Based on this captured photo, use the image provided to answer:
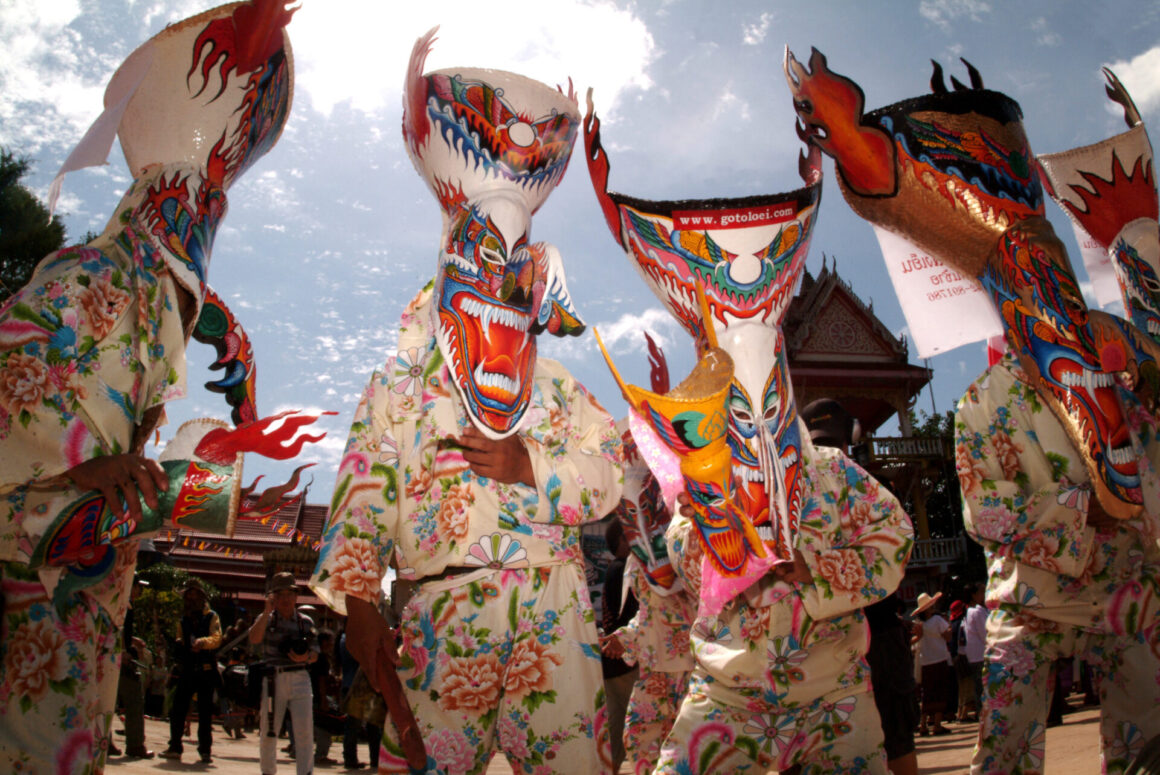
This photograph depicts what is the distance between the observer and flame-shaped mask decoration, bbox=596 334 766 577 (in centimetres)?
219

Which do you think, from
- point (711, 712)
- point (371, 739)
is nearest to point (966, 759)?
point (711, 712)

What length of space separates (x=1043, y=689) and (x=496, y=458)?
84.9 inches

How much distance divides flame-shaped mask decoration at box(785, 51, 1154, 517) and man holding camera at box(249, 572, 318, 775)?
15.4ft

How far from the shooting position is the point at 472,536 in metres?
2.25

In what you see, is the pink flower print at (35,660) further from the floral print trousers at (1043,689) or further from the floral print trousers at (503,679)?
the floral print trousers at (1043,689)

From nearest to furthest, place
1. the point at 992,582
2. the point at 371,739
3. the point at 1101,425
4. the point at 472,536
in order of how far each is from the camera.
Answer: the point at 472,536, the point at 1101,425, the point at 992,582, the point at 371,739

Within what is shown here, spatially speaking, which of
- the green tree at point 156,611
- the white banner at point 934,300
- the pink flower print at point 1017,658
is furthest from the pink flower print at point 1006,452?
the green tree at point 156,611

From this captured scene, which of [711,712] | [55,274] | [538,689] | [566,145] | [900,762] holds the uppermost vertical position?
[566,145]

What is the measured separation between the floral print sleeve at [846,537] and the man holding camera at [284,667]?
4121 mm

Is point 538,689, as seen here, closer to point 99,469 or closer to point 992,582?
point 99,469

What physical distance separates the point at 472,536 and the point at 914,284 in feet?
7.71

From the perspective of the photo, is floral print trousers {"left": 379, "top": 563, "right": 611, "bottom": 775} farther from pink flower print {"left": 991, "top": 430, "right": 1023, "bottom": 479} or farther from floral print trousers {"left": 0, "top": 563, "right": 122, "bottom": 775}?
pink flower print {"left": 991, "top": 430, "right": 1023, "bottom": 479}

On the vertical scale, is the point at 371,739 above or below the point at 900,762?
below

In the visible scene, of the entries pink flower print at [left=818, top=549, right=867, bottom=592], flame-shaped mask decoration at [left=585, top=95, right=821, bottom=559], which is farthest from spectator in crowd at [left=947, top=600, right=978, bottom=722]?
flame-shaped mask decoration at [left=585, top=95, right=821, bottom=559]
